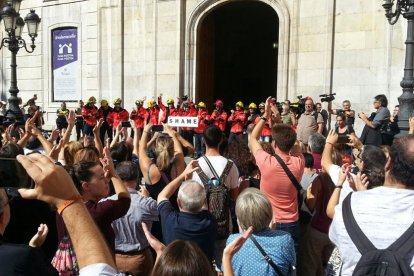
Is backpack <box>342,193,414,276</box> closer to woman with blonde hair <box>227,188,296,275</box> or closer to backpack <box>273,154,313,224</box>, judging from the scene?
woman with blonde hair <box>227,188,296,275</box>

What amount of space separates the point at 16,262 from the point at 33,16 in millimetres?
11994

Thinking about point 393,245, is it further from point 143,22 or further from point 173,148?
point 143,22

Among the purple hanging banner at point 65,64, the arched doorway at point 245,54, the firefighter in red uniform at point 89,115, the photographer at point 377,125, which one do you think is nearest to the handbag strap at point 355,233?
the photographer at point 377,125

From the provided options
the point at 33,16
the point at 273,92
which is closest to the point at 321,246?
the point at 33,16

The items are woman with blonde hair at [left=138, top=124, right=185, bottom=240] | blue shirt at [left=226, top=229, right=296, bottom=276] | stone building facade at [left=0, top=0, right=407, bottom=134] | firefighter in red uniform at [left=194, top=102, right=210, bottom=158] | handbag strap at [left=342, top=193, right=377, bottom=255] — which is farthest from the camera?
firefighter in red uniform at [left=194, top=102, right=210, bottom=158]

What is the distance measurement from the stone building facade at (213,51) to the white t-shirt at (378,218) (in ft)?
37.9

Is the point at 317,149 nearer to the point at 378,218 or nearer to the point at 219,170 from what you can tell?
the point at 219,170

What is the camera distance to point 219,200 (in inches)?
173

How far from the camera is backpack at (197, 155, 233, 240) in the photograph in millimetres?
4395

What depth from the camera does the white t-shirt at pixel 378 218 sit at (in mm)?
2287

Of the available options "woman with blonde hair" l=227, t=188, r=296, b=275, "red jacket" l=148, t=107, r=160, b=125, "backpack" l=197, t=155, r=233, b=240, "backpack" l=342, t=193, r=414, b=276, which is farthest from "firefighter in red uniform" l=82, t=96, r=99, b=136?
"backpack" l=342, t=193, r=414, b=276

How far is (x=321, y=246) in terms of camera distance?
15.5ft

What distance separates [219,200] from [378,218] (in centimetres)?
220

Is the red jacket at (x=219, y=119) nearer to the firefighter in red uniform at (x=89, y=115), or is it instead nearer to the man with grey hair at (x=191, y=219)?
the firefighter in red uniform at (x=89, y=115)
